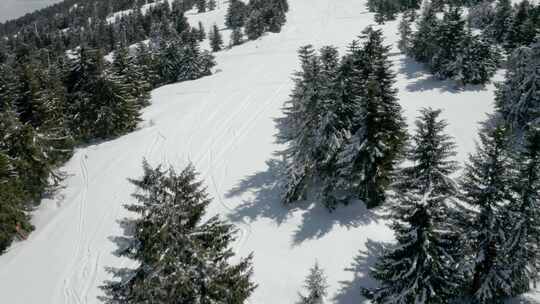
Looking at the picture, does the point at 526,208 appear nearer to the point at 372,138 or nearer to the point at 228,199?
the point at 372,138

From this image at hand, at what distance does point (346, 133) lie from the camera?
2375cm

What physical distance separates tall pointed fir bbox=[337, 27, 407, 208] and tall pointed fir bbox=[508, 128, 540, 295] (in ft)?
25.7

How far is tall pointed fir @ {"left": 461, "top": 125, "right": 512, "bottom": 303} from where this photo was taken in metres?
14.1

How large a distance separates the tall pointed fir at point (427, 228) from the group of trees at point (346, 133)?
6371 mm

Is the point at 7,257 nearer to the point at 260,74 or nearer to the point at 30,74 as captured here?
the point at 30,74

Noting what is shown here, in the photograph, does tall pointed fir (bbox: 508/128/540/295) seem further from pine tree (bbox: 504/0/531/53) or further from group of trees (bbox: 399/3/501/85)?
pine tree (bbox: 504/0/531/53)

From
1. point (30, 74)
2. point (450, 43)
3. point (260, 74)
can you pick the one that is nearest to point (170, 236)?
point (30, 74)

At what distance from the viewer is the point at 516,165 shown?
47.5 feet

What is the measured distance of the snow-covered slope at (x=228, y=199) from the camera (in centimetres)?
2219

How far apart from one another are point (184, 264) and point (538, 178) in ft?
44.2

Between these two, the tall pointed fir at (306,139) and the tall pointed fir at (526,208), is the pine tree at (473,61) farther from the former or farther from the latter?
the tall pointed fir at (526,208)

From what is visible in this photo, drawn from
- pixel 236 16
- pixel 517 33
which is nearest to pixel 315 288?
pixel 517 33

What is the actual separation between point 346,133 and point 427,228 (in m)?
10.7

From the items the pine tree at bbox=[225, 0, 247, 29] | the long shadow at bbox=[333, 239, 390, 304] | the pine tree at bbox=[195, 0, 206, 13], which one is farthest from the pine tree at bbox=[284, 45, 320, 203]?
the pine tree at bbox=[195, 0, 206, 13]
